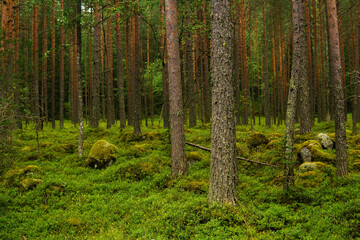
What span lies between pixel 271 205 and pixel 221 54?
3.98 meters

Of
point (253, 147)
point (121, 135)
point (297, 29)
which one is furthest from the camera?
point (121, 135)

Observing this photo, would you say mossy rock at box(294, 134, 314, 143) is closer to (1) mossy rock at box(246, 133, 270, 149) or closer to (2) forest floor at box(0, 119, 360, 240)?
(1) mossy rock at box(246, 133, 270, 149)

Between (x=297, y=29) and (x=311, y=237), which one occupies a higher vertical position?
(x=297, y=29)

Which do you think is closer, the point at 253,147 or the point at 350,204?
the point at 350,204

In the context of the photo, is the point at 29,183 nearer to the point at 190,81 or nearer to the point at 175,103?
the point at 175,103

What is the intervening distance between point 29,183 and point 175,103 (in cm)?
556

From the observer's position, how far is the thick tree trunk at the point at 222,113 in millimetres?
5949

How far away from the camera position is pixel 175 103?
852 cm

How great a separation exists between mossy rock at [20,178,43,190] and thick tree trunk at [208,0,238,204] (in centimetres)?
600

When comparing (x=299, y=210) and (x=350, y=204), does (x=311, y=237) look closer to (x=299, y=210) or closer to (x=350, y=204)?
(x=299, y=210)

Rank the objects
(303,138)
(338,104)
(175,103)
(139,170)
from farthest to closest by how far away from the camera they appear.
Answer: (303,138) → (139,170) → (175,103) → (338,104)

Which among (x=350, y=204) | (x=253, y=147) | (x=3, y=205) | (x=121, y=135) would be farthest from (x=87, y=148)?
(x=350, y=204)

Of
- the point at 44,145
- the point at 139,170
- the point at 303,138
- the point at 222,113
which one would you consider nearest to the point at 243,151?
the point at 303,138

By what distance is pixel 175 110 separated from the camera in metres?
8.51
